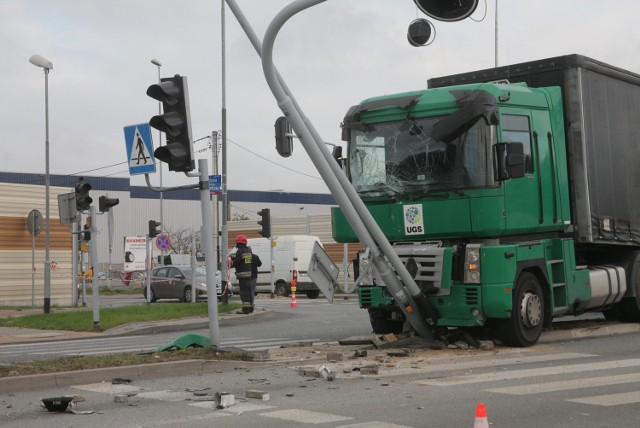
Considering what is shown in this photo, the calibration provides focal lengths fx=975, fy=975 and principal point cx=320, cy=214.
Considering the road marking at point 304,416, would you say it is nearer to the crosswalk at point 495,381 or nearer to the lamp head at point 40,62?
the crosswalk at point 495,381

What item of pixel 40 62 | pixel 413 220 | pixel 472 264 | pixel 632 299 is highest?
pixel 40 62

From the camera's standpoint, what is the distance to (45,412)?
870cm

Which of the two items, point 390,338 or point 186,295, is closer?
point 390,338

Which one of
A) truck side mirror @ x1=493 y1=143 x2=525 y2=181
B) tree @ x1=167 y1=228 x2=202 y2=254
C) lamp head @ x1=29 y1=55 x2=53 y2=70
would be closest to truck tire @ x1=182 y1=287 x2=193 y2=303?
lamp head @ x1=29 y1=55 x2=53 y2=70

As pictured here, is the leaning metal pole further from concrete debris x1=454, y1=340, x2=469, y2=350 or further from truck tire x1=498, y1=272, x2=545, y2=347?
truck tire x1=498, y1=272, x2=545, y2=347

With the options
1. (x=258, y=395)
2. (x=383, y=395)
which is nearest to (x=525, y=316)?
(x=383, y=395)

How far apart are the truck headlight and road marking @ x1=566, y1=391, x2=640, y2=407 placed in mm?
3712

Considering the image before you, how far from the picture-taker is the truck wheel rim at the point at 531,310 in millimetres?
12914

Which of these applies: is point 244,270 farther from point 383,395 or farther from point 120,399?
point 383,395

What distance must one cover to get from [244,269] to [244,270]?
0.03m

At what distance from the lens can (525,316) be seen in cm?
1292

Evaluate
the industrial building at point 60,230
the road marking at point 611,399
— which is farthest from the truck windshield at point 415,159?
the industrial building at point 60,230

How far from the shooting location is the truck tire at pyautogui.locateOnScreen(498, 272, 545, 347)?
12.7 m

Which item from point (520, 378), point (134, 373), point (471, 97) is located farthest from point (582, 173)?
point (134, 373)
